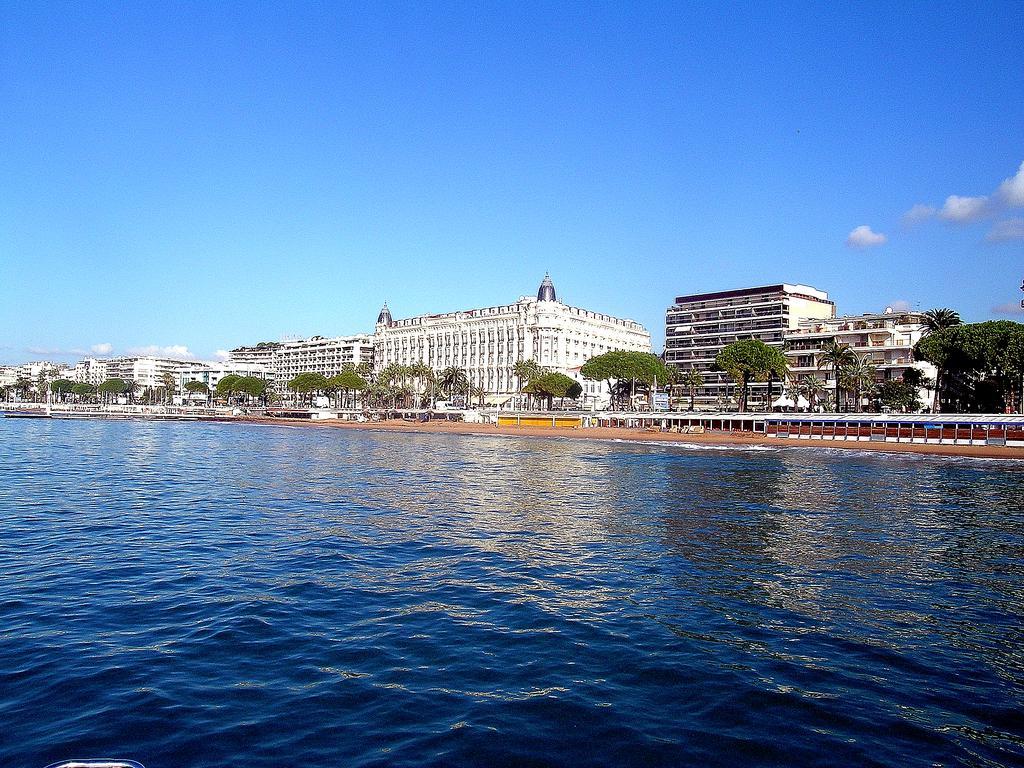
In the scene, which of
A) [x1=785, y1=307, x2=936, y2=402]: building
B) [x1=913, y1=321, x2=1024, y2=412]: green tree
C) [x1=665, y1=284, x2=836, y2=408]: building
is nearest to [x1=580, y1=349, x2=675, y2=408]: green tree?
[x1=665, y1=284, x2=836, y2=408]: building

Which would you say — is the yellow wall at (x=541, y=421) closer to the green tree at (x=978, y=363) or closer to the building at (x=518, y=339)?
the building at (x=518, y=339)

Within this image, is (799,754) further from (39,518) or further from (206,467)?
(206,467)

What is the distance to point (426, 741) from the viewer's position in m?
10.4

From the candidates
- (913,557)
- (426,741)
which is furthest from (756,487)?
(426,741)

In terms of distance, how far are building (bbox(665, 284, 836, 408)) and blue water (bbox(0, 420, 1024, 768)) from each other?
121409 millimetres

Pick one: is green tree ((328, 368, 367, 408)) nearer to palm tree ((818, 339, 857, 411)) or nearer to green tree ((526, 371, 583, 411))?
green tree ((526, 371, 583, 411))

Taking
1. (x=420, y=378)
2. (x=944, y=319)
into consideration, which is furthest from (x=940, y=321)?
(x=420, y=378)

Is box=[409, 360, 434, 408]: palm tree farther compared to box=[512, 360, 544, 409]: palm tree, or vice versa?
box=[409, 360, 434, 408]: palm tree

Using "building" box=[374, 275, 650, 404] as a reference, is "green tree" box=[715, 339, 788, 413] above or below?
below

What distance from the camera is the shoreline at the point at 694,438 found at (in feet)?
264

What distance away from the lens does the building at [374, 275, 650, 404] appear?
175500mm

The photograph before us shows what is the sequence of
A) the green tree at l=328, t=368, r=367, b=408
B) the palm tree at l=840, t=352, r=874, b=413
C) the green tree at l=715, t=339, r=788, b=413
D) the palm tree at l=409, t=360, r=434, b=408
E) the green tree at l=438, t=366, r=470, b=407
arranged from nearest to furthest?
the palm tree at l=840, t=352, r=874, b=413 < the green tree at l=715, t=339, r=788, b=413 < the green tree at l=438, t=366, r=470, b=407 < the palm tree at l=409, t=360, r=434, b=408 < the green tree at l=328, t=368, r=367, b=408

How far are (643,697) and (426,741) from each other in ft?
12.2

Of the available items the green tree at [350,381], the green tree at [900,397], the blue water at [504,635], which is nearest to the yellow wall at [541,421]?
the green tree at [900,397]
